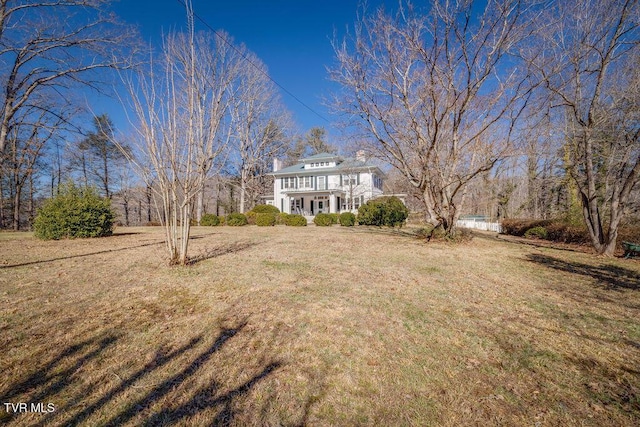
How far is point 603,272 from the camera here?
6.26 metres

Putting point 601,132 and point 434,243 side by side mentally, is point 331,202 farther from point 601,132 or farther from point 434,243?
point 601,132

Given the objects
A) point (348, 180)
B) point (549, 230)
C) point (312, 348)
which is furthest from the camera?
point (348, 180)

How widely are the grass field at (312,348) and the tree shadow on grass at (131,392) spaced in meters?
0.01

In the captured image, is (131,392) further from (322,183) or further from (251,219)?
(322,183)

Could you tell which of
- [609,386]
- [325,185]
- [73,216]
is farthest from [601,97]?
[325,185]

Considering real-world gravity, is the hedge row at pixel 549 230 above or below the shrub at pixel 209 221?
below

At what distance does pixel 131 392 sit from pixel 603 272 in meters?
9.18

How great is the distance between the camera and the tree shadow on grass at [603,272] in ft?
17.3

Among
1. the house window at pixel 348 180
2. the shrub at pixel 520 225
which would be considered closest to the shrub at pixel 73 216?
the house window at pixel 348 180

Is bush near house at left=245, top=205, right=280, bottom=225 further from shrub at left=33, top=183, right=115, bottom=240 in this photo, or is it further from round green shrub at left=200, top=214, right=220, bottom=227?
shrub at left=33, top=183, right=115, bottom=240

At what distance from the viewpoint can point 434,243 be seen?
10141 mm

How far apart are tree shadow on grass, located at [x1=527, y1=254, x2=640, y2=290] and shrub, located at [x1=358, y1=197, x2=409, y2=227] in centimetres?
1021

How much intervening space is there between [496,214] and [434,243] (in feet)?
84.4

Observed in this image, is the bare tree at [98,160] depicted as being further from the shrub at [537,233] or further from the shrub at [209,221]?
the shrub at [537,233]
